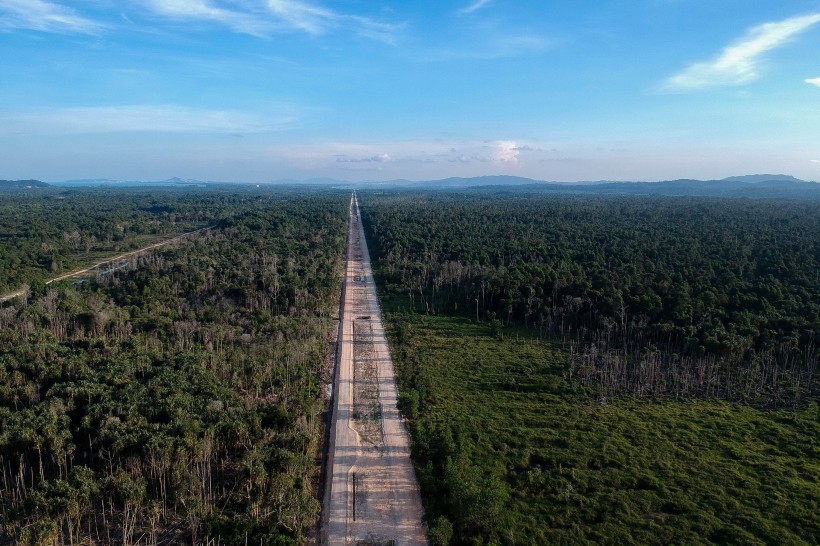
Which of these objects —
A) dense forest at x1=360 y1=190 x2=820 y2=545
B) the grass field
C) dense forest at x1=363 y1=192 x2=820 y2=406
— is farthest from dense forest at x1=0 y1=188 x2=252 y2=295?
the grass field

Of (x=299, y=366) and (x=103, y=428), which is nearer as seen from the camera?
(x=103, y=428)

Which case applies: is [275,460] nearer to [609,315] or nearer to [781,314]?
[609,315]

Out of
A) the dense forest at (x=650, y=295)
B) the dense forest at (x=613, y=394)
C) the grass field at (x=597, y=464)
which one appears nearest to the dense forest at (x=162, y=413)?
the grass field at (x=597, y=464)

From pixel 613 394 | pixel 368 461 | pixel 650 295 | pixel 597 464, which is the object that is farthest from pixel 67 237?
pixel 597 464

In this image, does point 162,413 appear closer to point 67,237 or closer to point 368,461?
point 368,461

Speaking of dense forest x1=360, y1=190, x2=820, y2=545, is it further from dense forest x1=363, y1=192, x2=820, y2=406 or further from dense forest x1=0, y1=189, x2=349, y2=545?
dense forest x1=0, y1=189, x2=349, y2=545

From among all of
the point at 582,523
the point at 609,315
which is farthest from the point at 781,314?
the point at 582,523

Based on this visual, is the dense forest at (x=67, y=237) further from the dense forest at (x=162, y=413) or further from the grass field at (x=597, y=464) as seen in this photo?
the grass field at (x=597, y=464)
